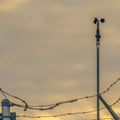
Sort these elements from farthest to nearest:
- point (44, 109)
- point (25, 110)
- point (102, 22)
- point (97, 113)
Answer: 1. point (102, 22)
2. point (97, 113)
3. point (44, 109)
4. point (25, 110)

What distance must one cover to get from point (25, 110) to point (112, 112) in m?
5.25

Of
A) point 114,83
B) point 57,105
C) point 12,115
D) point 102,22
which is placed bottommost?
point 12,115

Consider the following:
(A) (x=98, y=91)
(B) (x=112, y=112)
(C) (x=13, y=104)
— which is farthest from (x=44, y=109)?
(A) (x=98, y=91)

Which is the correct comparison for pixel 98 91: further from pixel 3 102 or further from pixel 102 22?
pixel 3 102

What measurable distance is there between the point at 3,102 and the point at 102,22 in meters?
18.3

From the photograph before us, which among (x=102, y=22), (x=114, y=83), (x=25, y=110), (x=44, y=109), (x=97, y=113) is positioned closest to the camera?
(x=25, y=110)

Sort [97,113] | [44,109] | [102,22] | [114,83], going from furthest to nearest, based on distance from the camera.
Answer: [102,22], [97,113], [114,83], [44,109]

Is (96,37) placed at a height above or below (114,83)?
above

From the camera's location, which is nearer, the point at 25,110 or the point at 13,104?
the point at 13,104

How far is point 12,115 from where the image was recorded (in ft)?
74.2

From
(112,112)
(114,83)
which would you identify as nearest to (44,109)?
(112,112)

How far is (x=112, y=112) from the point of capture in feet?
91.8

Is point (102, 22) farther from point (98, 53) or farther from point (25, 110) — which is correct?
point (25, 110)

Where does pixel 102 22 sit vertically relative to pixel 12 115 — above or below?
above
